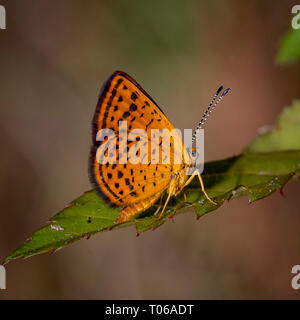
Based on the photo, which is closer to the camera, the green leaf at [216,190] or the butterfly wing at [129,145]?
the green leaf at [216,190]

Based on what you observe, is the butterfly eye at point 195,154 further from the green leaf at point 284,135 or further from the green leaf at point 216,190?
the green leaf at point 284,135

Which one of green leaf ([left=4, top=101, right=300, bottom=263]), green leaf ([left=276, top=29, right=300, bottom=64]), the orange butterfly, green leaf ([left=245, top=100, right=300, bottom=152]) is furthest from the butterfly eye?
green leaf ([left=276, top=29, right=300, bottom=64])

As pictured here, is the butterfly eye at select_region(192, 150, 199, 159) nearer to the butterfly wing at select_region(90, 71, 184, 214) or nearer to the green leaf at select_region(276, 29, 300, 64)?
the butterfly wing at select_region(90, 71, 184, 214)

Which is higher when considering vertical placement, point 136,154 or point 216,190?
point 136,154

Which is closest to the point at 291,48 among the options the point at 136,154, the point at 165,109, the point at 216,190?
the point at 216,190

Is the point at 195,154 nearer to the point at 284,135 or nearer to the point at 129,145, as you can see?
the point at 129,145

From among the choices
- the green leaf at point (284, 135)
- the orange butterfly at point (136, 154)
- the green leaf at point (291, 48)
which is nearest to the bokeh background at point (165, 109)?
the green leaf at point (284, 135)

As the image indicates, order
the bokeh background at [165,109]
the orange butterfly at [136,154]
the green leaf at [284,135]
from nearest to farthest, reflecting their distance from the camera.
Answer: the orange butterfly at [136,154]
the green leaf at [284,135]
the bokeh background at [165,109]
